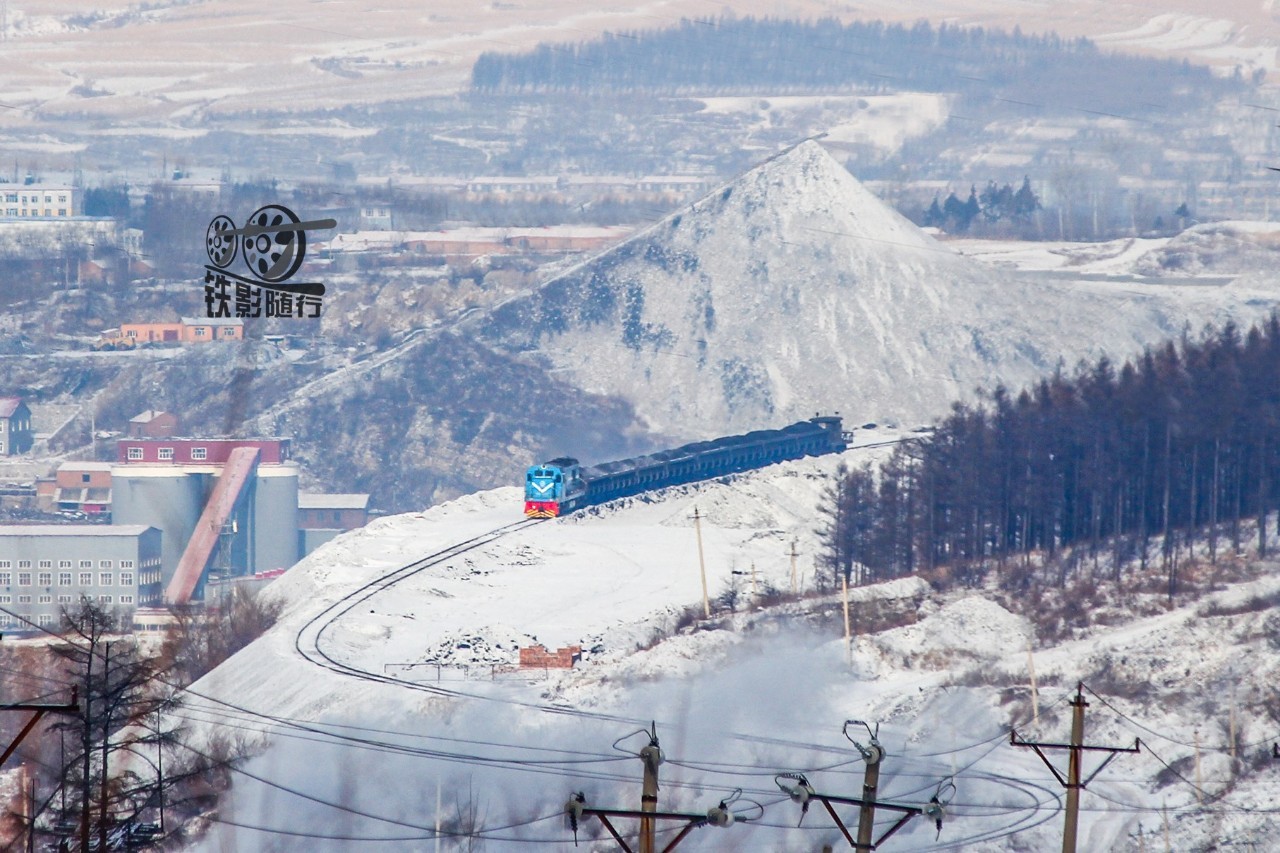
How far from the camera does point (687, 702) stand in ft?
158

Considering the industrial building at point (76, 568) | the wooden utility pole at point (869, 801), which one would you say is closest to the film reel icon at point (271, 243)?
the wooden utility pole at point (869, 801)

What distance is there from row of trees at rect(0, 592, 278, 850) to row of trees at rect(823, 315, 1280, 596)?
68.6ft

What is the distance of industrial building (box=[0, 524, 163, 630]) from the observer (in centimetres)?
9488

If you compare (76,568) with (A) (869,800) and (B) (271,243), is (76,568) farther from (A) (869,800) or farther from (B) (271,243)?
(A) (869,800)

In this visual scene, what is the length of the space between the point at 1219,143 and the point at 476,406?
51257mm

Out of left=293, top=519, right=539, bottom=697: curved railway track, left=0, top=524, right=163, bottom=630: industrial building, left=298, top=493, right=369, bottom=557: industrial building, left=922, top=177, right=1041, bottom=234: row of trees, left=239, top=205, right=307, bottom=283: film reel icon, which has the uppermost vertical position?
left=239, top=205, right=307, bottom=283: film reel icon

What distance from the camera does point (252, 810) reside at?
133ft

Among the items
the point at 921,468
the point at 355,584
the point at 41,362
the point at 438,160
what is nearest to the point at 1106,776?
the point at 355,584

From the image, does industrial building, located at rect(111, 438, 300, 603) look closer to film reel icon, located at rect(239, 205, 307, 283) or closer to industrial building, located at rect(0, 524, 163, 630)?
industrial building, located at rect(0, 524, 163, 630)

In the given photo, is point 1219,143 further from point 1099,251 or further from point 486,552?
point 486,552

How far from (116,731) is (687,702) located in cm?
1600

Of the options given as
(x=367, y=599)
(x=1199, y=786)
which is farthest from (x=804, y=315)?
(x=1199, y=786)

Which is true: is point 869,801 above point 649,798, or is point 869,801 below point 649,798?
below

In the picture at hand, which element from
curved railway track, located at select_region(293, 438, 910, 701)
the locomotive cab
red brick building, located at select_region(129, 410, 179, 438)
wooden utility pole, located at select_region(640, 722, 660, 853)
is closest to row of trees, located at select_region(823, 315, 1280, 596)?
the locomotive cab
